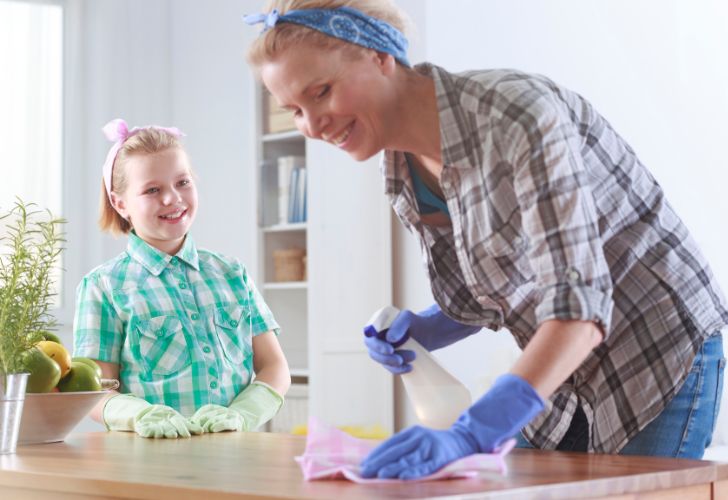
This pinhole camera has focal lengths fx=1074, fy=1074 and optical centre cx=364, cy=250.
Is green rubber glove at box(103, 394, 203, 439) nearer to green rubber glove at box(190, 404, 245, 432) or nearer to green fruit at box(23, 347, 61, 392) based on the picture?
green rubber glove at box(190, 404, 245, 432)

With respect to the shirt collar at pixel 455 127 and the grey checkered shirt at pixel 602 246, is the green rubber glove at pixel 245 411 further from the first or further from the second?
the shirt collar at pixel 455 127

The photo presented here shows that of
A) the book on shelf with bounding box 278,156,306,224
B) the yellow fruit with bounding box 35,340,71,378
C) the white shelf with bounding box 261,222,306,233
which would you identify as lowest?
the yellow fruit with bounding box 35,340,71,378

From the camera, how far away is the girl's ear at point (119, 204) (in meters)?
2.36

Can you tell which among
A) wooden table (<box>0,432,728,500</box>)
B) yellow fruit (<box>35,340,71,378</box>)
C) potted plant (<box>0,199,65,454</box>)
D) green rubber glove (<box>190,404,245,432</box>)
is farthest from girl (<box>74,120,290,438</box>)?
wooden table (<box>0,432,728,500</box>)

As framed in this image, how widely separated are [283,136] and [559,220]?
12.0 feet

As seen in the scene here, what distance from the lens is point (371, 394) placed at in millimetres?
4469

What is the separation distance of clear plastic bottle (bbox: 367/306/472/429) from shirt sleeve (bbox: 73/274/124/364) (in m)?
0.83

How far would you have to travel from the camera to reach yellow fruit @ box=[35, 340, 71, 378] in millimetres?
1579

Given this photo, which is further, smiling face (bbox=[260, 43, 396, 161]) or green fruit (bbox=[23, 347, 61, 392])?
green fruit (bbox=[23, 347, 61, 392])

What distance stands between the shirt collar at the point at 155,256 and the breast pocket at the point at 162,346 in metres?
0.12

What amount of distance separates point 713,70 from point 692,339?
10.1 ft

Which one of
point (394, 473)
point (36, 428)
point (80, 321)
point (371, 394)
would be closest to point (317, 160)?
point (371, 394)

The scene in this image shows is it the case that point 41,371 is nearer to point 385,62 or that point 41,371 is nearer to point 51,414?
point 51,414

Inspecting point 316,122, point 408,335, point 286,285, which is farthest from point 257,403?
point 286,285
